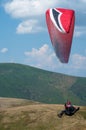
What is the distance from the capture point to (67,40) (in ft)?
155

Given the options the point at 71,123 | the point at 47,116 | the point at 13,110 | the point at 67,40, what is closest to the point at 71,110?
the point at 71,123

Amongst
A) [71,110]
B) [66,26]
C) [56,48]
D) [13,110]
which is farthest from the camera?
[13,110]

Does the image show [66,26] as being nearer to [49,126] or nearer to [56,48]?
[56,48]

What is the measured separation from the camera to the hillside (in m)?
66.7

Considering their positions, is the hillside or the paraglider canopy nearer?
the paraglider canopy

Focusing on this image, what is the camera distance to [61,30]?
46250 millimetres

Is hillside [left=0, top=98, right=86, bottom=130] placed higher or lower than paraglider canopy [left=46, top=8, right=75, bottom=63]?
lower

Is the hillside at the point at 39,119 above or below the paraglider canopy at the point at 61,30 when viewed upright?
below

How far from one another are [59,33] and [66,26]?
199 cm

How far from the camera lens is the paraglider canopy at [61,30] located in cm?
4653

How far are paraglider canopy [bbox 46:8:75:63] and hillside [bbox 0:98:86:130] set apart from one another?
22.1 metres

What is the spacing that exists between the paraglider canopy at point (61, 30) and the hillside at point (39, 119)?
22.1 meters

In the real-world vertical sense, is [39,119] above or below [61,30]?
below

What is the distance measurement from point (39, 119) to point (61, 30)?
29707 mm
